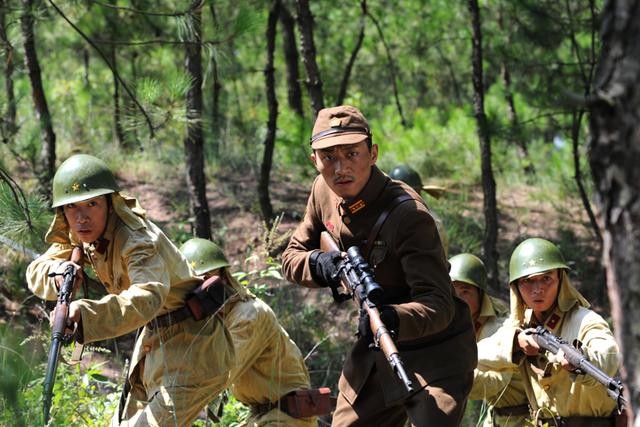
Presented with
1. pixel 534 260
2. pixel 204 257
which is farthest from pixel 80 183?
pixel 534 260

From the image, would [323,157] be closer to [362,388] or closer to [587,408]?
[362,388]

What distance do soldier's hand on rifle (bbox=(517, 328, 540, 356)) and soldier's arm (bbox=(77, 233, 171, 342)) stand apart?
6.72ft

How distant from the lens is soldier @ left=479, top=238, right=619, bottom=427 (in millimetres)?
5355

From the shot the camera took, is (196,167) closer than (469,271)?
No

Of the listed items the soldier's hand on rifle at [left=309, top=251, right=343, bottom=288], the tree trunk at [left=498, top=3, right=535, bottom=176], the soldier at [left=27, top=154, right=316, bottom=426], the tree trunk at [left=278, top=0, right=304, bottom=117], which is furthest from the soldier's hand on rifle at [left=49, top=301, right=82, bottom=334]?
the tree trunk at [left=278, top=0, right=304, bottom=117]

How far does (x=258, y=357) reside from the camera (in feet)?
20.0

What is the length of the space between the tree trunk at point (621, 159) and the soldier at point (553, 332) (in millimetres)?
3017

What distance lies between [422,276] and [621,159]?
6.74 ft

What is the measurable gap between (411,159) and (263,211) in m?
3.49

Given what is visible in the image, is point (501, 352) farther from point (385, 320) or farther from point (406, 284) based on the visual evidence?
point (385, 320)

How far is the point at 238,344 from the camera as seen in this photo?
5.84 meters

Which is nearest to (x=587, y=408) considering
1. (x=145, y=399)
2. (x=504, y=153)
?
(x=145, y=399)

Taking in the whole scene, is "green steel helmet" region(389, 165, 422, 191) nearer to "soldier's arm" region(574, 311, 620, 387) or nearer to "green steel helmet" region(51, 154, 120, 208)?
"soldier's arm" region(574, 311, 620, 387)

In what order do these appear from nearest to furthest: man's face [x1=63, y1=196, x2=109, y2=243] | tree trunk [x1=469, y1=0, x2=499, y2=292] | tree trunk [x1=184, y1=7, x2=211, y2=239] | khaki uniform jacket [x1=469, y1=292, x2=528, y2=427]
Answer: man's face [x1=63, y1=196, x2=109, y2=243]
khaki uniform jacket [x1=469, y1=292, x2=528, y2=427]
tree trunk [x1=184, y1=7, x2=211, y2=239]
tree trunk [x1=469, y1=0, x2=499, y2=292]
